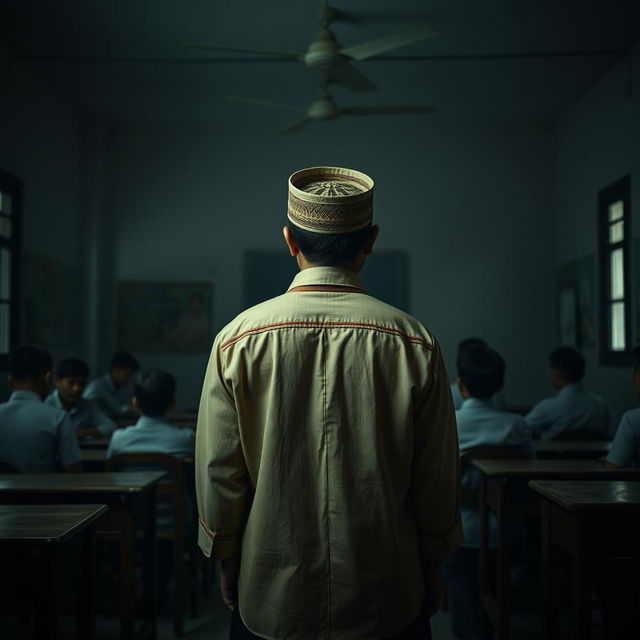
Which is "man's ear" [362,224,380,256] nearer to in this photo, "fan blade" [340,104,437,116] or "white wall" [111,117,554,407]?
"fan blade" [340,104,437,116]

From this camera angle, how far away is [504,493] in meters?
2.73

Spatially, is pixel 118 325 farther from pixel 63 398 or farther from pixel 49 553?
pixel 49 553

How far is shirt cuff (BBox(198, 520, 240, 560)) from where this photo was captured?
51.9 inches

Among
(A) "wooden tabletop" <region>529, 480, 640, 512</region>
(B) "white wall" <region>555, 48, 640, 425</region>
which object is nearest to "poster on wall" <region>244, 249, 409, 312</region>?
(B) "white wall" <region>555, 48, 640, 425</region>

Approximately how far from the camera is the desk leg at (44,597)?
5.80 ft

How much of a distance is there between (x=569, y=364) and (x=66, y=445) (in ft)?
9.24

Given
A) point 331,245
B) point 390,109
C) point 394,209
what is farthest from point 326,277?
point 394,209

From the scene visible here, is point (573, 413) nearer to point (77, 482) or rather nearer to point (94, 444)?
point (94, 444)

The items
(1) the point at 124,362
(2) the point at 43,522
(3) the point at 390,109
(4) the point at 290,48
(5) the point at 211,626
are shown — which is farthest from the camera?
(1) the point at 124,362

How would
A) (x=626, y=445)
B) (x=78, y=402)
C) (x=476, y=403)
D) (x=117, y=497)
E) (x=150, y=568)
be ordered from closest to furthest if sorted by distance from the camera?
1. (x=117, y=497)
2. (x=626, y=445)
3. (x=150, y=568)
4. (x=476, y=403)
5. (x=78, y=402)

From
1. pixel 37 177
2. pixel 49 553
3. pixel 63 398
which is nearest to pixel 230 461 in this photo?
pixel 49 553

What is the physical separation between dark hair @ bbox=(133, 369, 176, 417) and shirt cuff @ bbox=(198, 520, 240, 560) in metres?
1.91

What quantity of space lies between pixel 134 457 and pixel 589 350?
4.49 m

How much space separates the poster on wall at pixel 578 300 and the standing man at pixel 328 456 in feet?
17.3
